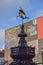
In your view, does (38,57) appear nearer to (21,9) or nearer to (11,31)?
(11,31)

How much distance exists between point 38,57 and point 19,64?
50176mm

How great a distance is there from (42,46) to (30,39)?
18.0ft

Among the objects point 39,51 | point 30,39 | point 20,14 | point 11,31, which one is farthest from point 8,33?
point 20,14

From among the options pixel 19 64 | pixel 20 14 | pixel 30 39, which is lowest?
pixel 19 64

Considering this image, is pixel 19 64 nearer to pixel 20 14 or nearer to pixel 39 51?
pixel 20 14

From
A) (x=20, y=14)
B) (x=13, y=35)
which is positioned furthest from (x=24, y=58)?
(x=13, y=35)

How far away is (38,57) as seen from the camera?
218ft

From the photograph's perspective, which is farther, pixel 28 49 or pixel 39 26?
pixel 39 26

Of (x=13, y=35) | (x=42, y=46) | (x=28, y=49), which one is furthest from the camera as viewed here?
(x=13, y=35)

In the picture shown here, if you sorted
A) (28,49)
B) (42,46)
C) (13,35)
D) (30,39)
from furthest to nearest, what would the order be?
(13,35) → (30,39) → (42,46) → (28,49)

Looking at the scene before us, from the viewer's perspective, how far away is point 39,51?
216 feet

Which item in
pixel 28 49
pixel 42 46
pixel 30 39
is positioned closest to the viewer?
pixel 28 49

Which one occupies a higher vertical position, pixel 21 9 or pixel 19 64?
pixel 21 9

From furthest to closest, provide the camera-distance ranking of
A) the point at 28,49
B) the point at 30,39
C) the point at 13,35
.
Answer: the point at 13,35 → the point at 30,39 → the point at 28,49
